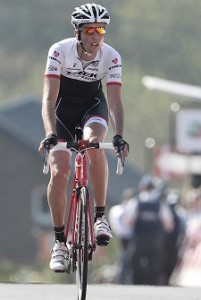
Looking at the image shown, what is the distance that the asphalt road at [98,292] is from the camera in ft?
47.4

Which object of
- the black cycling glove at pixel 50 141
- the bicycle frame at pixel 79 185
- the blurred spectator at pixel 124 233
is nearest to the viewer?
the black cycling glove at pixel 50 141

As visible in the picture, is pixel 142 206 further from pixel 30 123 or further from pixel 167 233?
pixel 30 123

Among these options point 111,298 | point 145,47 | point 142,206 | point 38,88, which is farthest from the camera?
point 145,47

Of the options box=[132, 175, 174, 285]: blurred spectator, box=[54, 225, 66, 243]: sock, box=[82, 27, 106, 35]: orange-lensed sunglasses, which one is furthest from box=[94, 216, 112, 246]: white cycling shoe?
box=[132, 175, 174, 285]: blurred spectator

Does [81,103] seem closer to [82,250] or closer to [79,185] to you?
[79,185]

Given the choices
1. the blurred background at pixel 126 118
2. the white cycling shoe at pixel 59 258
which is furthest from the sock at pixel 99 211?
the blurred background at pixel 126 118

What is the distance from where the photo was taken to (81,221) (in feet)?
43.3

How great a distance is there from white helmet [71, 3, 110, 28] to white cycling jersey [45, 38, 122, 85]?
0.25 meters

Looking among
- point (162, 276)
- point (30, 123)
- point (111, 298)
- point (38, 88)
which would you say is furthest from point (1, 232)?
point (111, 298)

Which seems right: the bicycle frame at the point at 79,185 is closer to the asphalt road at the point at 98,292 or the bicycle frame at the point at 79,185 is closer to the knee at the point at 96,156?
the knee at the point at 96,156

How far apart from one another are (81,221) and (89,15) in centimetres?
158

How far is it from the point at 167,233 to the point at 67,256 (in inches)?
508

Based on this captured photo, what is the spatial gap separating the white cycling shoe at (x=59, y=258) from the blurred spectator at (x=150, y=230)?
11932 millimetres

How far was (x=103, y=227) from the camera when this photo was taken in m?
13.7
